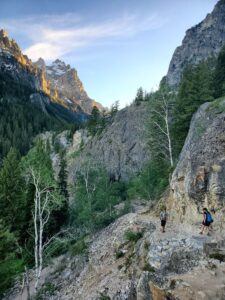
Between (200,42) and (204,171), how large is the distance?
5451 inches

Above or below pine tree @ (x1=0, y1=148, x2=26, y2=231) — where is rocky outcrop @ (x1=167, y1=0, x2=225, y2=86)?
above

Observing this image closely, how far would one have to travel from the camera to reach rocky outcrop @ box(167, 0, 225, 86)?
447 ft

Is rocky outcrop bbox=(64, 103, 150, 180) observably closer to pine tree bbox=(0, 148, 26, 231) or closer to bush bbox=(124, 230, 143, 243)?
pine tree bbox=(0, 148, 26, 231)

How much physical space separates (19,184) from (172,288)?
3371cm

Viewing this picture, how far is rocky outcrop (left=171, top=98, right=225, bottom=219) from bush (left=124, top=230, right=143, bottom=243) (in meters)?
3.74

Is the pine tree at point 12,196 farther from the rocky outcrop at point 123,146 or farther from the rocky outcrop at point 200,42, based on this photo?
the rocky outcrop at point 200,42

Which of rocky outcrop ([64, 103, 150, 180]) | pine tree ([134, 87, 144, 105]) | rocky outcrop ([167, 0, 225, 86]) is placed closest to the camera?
rocky outcrop ([64, 103, 150, 180])

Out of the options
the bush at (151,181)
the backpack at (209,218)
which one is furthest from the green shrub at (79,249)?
the backpack at (209,218)

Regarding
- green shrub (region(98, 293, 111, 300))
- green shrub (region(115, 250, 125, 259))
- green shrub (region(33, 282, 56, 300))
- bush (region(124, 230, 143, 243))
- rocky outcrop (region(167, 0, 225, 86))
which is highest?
rocky outcrop (region(167, 0, 225, 86))

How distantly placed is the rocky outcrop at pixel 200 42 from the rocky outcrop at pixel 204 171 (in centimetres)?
11572

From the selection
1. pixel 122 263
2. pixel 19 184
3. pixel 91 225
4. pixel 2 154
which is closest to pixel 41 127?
pixel 2 154

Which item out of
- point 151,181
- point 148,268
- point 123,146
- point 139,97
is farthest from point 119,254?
point 139,97

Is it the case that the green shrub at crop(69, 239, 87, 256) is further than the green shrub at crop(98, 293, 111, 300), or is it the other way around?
the green shrub at crop(69, 239, 87, 256)

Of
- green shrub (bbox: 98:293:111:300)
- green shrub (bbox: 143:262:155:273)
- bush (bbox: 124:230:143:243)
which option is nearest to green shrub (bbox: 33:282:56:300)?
bush (bbox: 124:230:143:243)
